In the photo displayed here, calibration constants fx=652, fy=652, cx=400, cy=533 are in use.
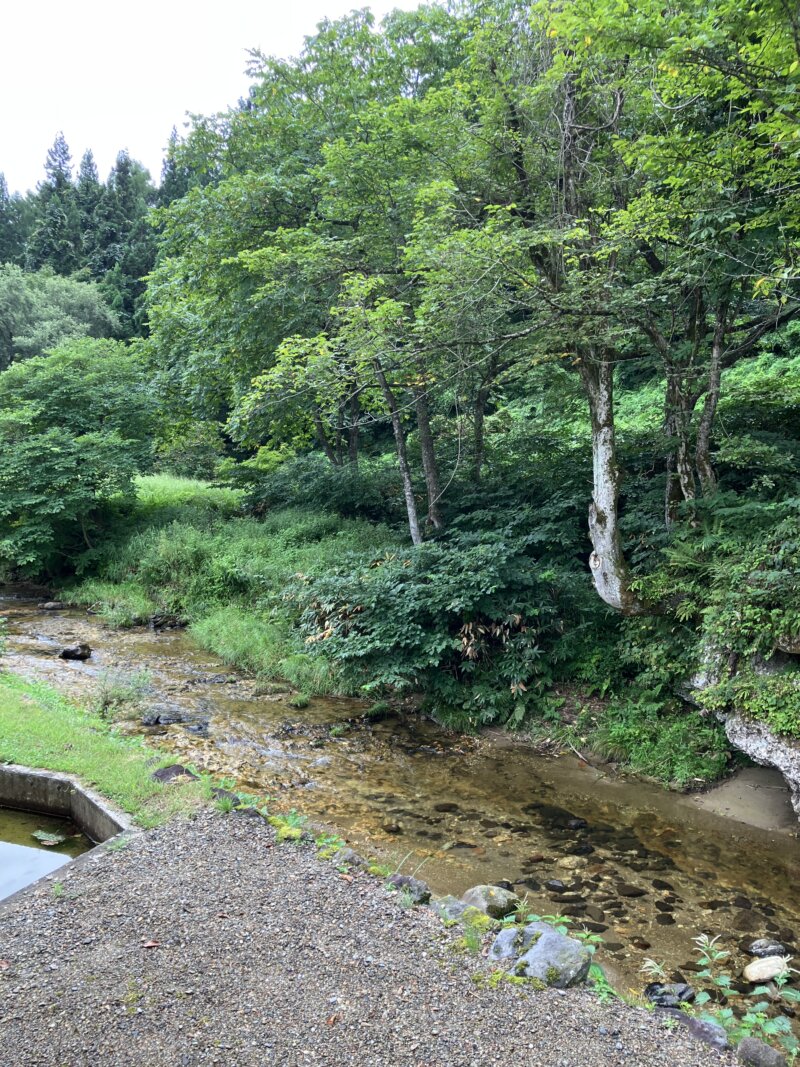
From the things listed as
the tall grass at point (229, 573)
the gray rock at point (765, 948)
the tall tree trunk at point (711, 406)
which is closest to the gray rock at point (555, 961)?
the gray rock at point (765, 948)

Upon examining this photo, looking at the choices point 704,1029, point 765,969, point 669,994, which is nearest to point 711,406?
point 765,969

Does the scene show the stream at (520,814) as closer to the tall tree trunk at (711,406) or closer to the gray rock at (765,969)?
the gray rock at (765,969)

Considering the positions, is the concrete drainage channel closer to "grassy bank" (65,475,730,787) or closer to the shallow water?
the shallow water

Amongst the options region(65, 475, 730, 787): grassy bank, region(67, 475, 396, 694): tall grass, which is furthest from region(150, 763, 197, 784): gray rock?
region(67, 475, 396, 694): tall grass

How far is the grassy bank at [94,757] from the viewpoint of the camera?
5.86m

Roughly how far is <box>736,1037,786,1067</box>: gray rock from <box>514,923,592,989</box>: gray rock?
87 cm

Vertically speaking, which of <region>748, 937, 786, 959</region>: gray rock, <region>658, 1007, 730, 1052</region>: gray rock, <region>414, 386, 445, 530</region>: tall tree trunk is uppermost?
<region>414, 386, 445, 530</region>: tall tree trunk

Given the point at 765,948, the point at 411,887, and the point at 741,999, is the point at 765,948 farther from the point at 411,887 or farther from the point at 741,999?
the point at 411,887

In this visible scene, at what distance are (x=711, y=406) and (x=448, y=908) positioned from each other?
7.02m

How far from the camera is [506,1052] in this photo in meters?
3.32

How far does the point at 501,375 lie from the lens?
1187 cm

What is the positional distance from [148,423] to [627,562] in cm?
1527

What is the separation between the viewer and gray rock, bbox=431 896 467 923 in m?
4.57

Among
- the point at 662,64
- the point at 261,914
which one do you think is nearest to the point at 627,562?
the point at 662,64
